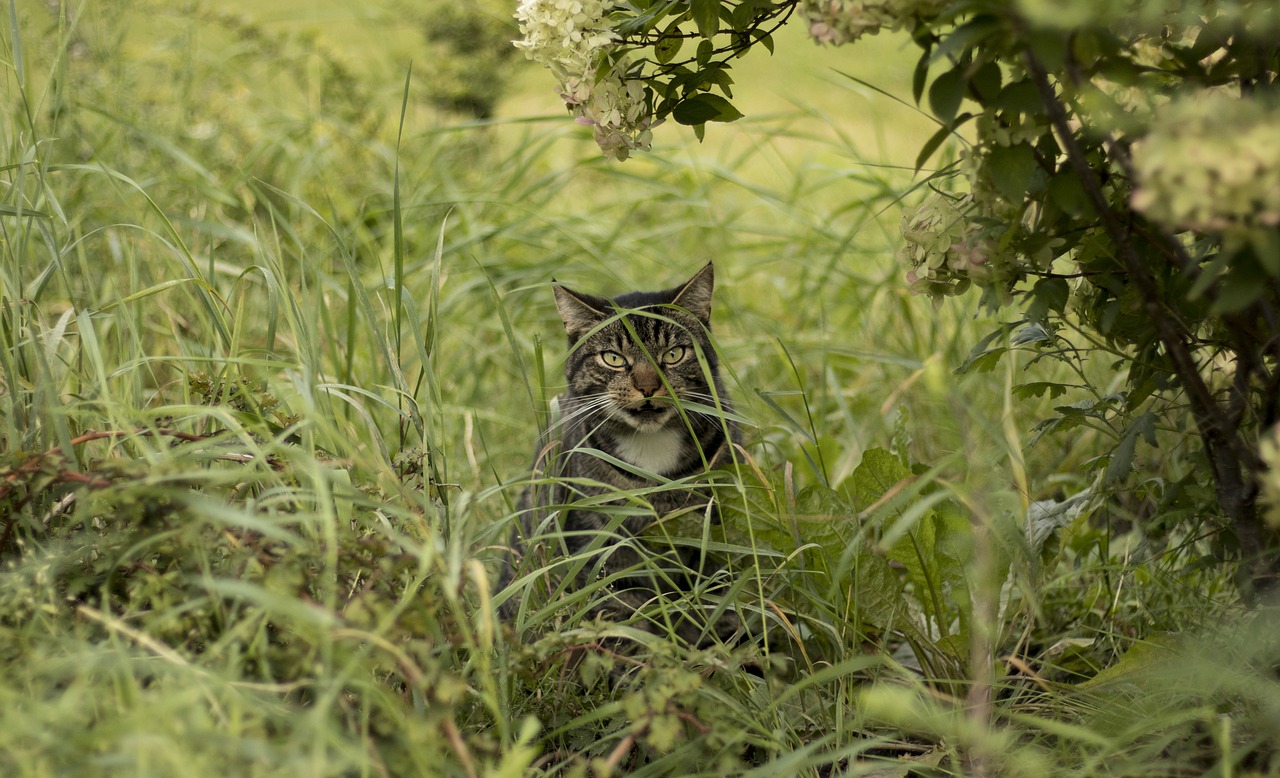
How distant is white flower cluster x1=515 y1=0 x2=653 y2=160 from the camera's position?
5.46 ft

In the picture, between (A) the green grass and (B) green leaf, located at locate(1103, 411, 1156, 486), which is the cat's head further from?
(B) green leaf, located at locate(1103, 411, 1156, 486)

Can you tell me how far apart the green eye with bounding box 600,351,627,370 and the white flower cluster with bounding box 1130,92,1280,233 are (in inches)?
58.9

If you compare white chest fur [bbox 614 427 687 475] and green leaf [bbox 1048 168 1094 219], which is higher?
green leaf [bbox 1048 168 1094 219]

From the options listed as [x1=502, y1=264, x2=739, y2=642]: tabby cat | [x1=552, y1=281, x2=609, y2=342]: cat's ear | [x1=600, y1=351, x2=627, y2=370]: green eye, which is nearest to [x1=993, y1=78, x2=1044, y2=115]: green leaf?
[x1=502, y1=264, x2=739, y2=642]: tabby cat

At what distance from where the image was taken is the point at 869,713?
163 centimetres

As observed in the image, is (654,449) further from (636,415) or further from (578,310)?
(578,310)

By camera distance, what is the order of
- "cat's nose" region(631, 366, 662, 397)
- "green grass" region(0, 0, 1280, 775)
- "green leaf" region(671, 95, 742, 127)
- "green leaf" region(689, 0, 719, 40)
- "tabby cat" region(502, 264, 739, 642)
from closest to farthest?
"green grass" region(0, 0, 1280, 775)
"green leaf" region(689, 0, 719, 40)
"green leaf" region(671, 95, 742, 127)
"tabby cat" region(502, 264, 739, 642)
"cat's nose" region(631, 366, 662, 397)

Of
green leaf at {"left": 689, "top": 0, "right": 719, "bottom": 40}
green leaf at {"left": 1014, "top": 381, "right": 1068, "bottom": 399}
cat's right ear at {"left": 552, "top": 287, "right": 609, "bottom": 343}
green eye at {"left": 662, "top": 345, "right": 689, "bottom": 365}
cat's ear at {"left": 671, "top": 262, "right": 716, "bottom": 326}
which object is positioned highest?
green leaf at {"left": 689, "top": 0, "right": 719, "bottom": 40}

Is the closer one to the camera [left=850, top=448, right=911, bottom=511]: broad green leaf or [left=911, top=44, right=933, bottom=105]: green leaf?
[left=911, top=44, right=933, bottom=105]: green leaf

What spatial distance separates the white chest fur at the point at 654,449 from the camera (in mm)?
2447

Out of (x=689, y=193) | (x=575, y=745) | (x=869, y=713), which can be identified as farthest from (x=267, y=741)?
(x=689, y=193)

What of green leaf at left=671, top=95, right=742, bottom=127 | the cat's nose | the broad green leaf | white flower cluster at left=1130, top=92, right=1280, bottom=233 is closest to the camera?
white flower cluster at left=1130, top=92, right=1280, bottom=233

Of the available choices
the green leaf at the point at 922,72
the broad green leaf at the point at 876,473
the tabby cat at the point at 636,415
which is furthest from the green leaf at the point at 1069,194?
the tabby cat at the point at 636,415

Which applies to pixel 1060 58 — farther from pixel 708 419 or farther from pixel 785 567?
pixel 708 419
